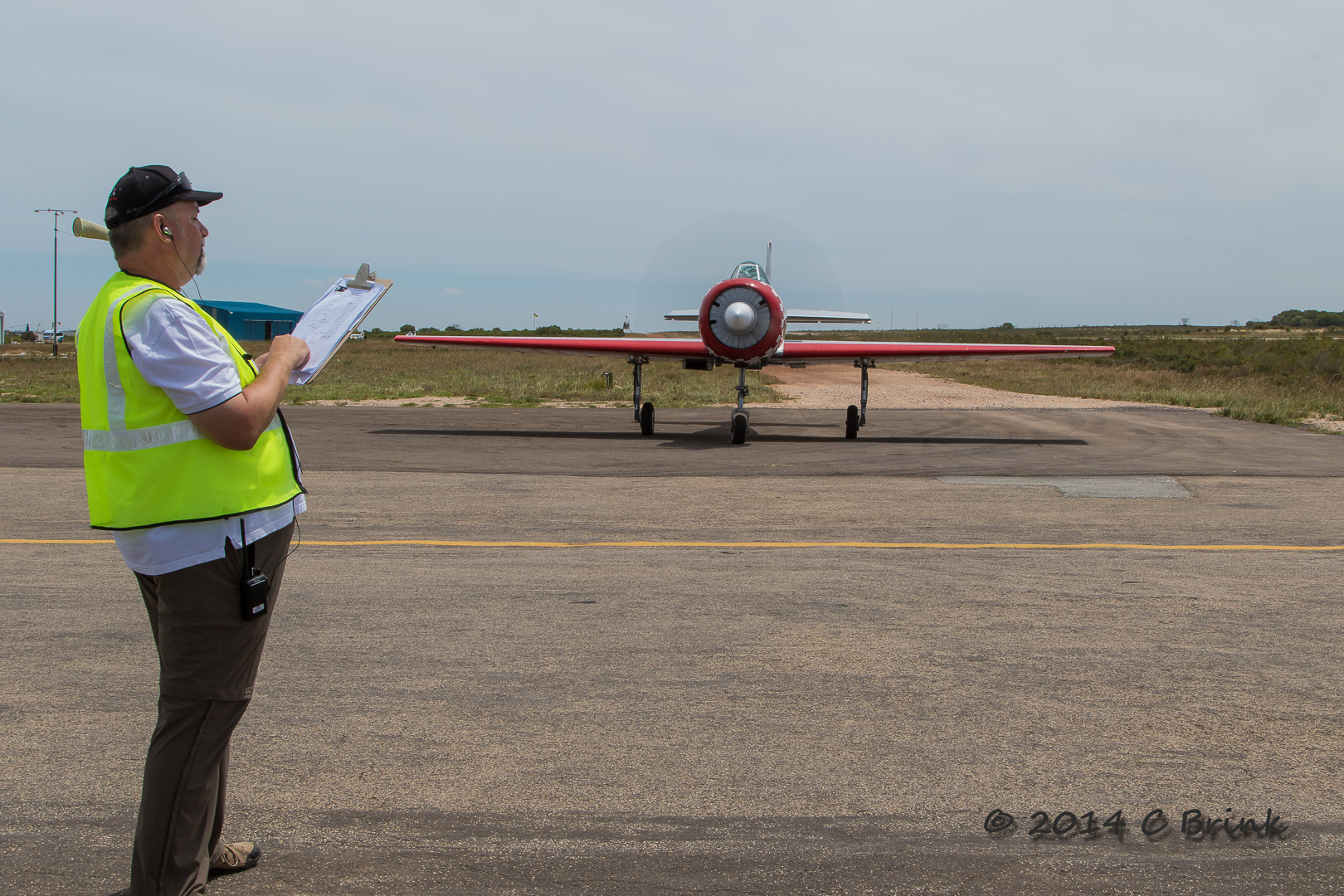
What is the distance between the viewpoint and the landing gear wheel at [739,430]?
52.9 ft

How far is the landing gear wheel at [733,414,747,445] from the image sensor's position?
1611 cm

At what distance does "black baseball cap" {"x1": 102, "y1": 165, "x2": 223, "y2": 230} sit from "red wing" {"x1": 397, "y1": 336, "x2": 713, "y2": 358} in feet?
51.2

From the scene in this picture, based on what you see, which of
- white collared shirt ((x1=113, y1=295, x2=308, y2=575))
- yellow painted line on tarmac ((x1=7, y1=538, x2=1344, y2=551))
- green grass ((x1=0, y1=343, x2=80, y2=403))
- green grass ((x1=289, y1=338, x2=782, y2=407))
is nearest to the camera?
white collared shirt ((x1=113, y1=295, x2=308, y2=575))

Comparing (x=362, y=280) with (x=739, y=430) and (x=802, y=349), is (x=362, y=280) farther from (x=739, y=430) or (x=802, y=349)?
(x=802, y=349)

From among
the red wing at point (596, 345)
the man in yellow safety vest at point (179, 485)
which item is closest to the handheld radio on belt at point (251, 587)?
the man in yellow safety vest at point (179, 485)

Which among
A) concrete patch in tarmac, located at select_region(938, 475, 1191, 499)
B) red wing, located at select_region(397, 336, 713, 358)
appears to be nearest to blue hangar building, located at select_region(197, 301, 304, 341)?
red wing, located at select_region(397, 336, 713, 358)

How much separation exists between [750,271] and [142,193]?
1593 centimetres

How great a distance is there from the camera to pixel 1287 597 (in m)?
5.91

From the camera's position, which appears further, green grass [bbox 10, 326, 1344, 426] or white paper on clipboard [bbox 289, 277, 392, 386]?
green grass [bbox 10, 326, 1344, 426]

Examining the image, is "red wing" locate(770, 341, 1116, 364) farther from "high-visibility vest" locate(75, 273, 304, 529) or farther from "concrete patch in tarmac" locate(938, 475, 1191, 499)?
"high-visibility vest" locate(75, 273, 304, 529)

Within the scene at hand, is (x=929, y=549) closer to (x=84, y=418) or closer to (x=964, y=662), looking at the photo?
(x=964, y=662)

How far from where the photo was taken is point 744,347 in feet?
54.4
